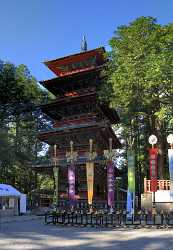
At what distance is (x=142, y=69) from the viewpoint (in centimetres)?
3288

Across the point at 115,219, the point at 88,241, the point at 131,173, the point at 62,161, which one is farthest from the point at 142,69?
the point at 88,241

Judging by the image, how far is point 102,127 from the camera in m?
40.7

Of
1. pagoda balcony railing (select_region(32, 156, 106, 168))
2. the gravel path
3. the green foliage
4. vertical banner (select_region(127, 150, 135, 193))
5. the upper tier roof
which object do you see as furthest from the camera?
the green foliage

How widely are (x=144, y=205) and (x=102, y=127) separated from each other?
41.8 feet

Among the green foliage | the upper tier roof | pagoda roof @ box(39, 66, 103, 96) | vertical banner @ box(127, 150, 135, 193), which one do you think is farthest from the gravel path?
the green foliage

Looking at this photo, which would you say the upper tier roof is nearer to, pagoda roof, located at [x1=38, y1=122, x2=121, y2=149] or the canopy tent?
pagoda roof, located at [x1=38, y1=122, x2=121, y2=149]

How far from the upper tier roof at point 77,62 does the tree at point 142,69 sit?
7739mm

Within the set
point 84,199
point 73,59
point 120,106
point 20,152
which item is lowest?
point 84,199

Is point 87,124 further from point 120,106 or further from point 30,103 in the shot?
point 30,103

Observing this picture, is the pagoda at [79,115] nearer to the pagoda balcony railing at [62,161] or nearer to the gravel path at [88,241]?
the pagoda balcony railing at [62,161]

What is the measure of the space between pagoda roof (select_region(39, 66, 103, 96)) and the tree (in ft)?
22.0

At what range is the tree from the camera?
31781 millimetres

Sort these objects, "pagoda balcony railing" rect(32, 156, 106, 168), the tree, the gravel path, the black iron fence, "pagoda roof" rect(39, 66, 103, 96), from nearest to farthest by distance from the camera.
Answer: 1. the gravel path
2. the black iron fence
3. the tree
4. "pagoda balcony railing" rect(32, 156, 106, 168)
5. "pagoda roof" rect(39, 66, 103, 96)

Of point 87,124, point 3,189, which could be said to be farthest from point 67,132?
point 3,189
